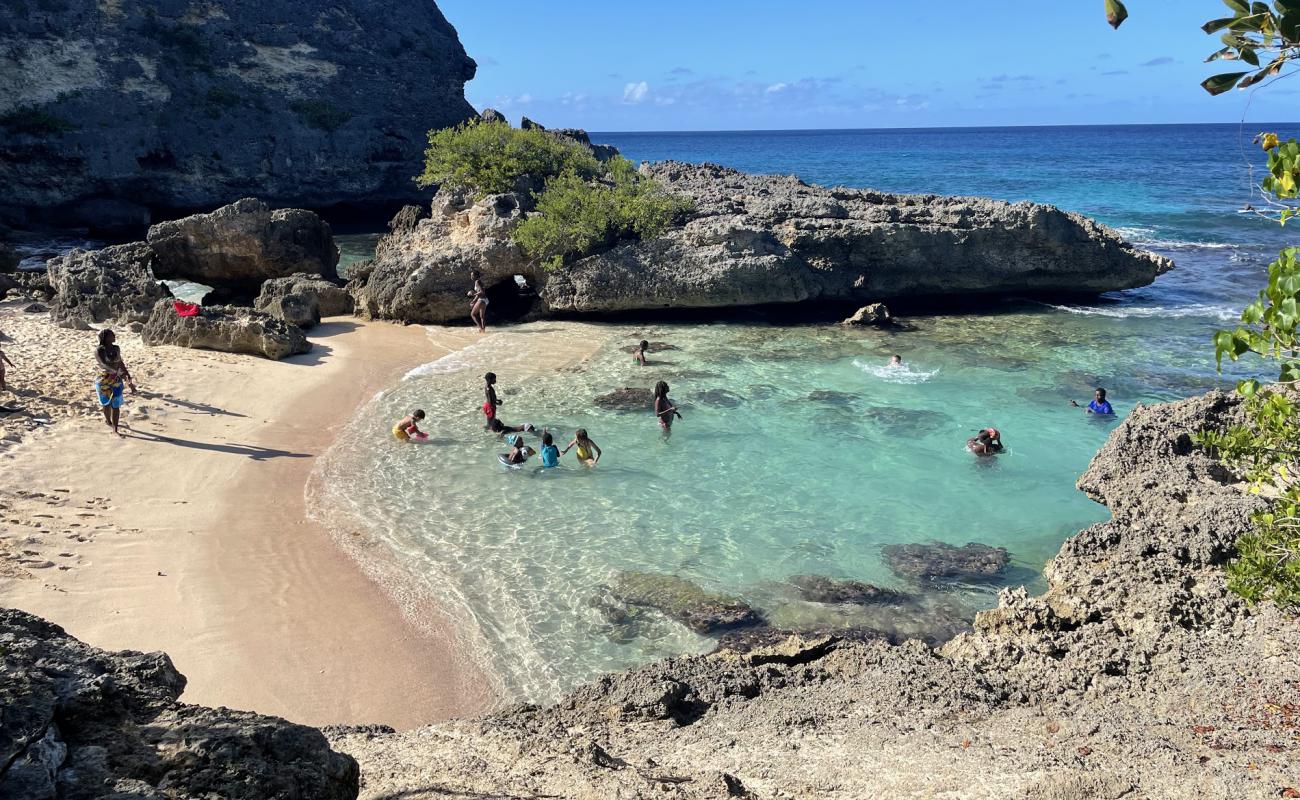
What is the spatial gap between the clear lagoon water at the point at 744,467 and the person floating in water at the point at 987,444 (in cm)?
20

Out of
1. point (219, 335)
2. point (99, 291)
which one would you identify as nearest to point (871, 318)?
point (219, 335)

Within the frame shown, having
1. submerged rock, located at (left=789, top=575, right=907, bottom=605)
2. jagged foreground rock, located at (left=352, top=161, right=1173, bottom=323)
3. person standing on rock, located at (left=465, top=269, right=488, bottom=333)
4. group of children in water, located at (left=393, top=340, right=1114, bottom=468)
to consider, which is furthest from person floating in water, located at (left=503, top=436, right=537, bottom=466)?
jagged foreground rock, located at (left=352, top=161, right=1173, bottom=323)

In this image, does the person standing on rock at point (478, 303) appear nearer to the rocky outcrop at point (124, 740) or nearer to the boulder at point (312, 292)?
the boulder at point (312, 292)

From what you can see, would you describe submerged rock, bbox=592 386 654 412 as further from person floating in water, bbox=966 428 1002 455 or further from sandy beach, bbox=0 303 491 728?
person floating in water, bbox=966 428 1002 455

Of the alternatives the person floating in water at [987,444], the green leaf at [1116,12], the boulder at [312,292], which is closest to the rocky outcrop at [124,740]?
the green leaf at [1116,12]

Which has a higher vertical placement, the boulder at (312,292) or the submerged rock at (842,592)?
the boulder at (312,292)

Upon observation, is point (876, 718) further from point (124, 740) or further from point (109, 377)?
point (109, 377)

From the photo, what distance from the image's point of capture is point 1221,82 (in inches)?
132

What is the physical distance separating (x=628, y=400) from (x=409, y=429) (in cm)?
438

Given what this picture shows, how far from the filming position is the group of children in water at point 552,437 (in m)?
14.1

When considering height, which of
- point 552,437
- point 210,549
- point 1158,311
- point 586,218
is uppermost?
point 586,218

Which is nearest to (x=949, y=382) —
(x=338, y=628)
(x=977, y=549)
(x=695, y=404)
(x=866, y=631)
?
(x=695, y=404)

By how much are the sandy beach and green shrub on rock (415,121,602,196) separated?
11.1 metres

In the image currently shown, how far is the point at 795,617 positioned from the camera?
987 centimetres
